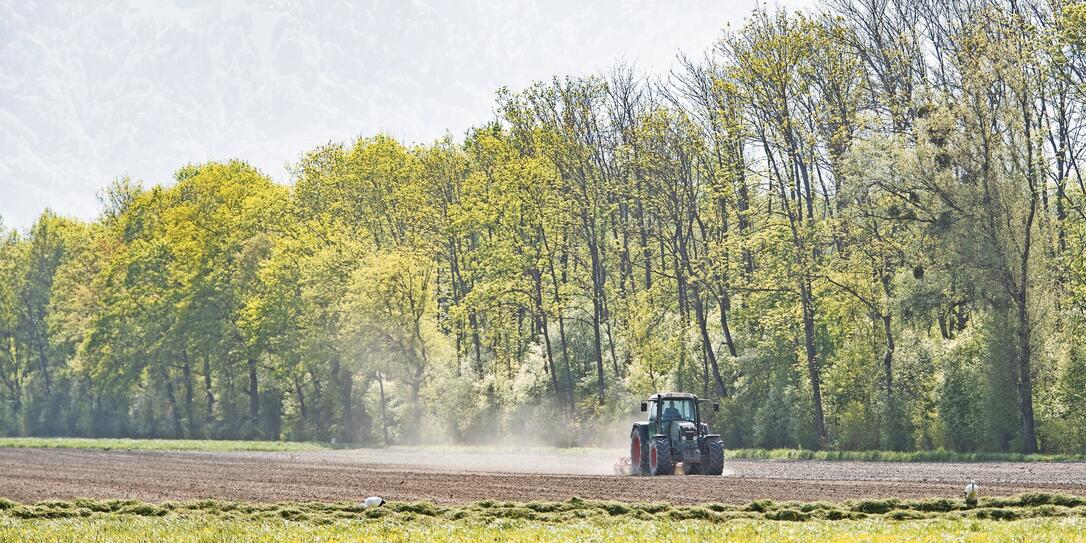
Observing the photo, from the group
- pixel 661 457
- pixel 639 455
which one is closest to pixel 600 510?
pixel 661 457

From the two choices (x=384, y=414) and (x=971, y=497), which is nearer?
(x=971, y=497)

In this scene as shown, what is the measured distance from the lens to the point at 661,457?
116 ft

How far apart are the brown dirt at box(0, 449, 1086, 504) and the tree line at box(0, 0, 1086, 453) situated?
8.71 meters

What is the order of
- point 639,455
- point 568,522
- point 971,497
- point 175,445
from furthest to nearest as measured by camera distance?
1. point 175,445
2. point 639,455
3. point 971,497
4. point 568,522

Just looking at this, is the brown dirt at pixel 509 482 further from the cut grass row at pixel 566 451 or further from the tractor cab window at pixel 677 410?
the cut grass row at pixel 566 451

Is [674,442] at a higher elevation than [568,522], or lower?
higher

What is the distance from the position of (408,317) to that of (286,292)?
1101 centimetres

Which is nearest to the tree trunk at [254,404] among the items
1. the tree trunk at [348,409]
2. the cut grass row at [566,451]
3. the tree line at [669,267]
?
the tree line at [669,267]

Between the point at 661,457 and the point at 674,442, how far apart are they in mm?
1007

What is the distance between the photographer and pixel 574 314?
7138 cm

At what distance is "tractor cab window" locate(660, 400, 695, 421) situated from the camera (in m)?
37.3

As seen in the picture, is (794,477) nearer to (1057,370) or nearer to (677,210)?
(1057,370)

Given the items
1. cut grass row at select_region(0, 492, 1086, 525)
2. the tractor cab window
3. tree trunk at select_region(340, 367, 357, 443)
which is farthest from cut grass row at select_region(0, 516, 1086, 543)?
tree trunk at select_region(340, 367, 357, 443)

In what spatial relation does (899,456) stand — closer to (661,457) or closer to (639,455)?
(639,455)
